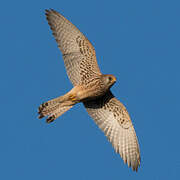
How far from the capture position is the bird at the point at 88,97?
1125 centimetres

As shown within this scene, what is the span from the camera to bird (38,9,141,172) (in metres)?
11.2

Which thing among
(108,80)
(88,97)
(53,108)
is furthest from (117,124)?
(53,108)

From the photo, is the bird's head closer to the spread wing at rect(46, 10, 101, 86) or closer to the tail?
the spread wing at rect(46, 10, 101, 86)

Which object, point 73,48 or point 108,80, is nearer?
point 108,80

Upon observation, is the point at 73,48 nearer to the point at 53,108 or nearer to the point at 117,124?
the point at 53,108

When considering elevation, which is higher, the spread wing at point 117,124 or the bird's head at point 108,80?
the bird's head at point 108,80

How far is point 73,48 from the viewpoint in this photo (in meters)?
11.7

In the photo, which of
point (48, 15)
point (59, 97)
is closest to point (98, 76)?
point (59, 97)

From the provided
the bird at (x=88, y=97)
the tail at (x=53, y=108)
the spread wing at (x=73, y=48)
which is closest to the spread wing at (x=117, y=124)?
the bird at (x=88, y=97)

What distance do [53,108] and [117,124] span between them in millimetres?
1925

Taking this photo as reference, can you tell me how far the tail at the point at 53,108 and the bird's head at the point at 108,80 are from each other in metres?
1.14

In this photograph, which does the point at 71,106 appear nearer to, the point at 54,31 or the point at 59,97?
the point at 59,97

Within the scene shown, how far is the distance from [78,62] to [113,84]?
1.31m

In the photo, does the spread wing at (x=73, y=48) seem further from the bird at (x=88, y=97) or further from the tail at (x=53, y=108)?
the tail at (x=53, y=108)
